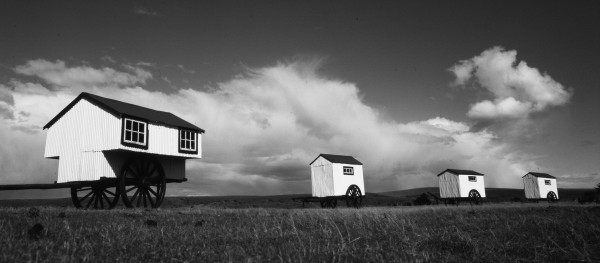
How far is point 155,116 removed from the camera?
24688mm

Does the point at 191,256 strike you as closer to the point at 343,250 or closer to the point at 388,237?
the point at 343,250

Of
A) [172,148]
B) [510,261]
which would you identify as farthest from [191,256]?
[172,148]

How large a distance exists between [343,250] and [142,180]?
789 inches

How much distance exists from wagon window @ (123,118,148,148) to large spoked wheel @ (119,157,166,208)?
116 centimetres

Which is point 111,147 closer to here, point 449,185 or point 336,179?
point 336,179

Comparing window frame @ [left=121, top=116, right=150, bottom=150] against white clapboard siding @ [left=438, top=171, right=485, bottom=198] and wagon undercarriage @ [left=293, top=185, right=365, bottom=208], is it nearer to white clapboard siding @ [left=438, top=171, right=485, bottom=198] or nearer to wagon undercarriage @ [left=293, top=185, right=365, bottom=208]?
wagon undercarriage @ [left=293, top=185, right=365, bottom=208]

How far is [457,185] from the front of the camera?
4603 cm

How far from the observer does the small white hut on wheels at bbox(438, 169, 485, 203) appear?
46200mm

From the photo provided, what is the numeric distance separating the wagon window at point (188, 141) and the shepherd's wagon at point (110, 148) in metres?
0.10

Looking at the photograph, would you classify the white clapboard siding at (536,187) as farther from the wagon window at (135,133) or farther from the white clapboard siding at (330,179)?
the wagon window at (135,133)

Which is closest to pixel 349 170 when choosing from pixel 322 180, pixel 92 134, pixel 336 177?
pixel 336 177

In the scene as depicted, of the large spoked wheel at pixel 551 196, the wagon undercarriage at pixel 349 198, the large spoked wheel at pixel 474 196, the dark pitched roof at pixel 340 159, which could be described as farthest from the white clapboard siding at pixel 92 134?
the large spoked wheel at pixel 551 196

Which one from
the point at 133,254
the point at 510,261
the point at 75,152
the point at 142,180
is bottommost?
the point at 510,261

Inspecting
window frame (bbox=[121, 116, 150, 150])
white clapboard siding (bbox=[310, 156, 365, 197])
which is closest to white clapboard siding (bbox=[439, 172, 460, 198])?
white clapboard siding (bbox=[310, 156, 365, 197])
